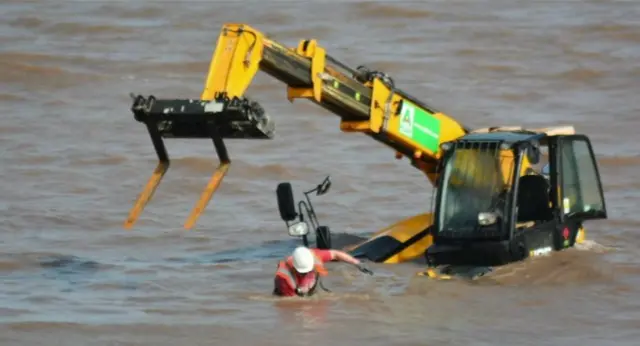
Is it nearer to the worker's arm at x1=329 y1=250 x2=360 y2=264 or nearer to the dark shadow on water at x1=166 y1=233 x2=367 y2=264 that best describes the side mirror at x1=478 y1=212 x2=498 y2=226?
the worker's arm at x1=329 y1=250 x2=360 y2=264

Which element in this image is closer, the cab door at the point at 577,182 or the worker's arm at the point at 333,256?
the worker's arm at the point at 333,256

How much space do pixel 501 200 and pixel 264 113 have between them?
3.63 metres

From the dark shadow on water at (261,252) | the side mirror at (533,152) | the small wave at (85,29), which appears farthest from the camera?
the small wave at (85,29)

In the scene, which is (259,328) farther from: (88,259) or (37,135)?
(37,135)

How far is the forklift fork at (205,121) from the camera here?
14.3 meters

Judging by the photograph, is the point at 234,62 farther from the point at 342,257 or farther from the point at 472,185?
the point at 472,185

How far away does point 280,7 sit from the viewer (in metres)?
35.3

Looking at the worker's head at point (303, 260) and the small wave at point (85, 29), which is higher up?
the small wave at point (85, 29)

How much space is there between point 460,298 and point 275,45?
332 centimetres

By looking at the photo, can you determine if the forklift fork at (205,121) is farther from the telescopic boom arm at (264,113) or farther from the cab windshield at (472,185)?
the cab windshield at (472,185)

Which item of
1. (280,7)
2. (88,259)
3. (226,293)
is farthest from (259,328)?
(280,7)

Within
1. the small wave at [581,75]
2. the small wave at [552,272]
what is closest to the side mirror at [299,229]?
the small wave at [552,272]

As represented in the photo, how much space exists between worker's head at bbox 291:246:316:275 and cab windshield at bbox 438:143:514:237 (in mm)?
1991

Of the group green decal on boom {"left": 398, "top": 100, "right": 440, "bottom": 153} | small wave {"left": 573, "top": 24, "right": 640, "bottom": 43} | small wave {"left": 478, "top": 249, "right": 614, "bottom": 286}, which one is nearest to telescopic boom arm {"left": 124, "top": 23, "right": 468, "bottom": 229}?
green decal on boom {"left": 398, "top": 100, "right": 440, "bottom": 153}
